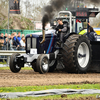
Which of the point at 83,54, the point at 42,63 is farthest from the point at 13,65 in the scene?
the point at 83,54

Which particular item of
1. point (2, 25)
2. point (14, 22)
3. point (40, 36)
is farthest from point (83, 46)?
point (14, 22)

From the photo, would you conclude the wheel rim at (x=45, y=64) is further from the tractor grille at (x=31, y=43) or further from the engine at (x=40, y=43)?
the tractor grille at (x=31, y=43)

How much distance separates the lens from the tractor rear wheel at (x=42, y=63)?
12688 mm

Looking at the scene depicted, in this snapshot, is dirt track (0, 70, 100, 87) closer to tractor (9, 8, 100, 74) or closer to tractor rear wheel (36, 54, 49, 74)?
tractor rear wheel (36, 54, 49, 74)

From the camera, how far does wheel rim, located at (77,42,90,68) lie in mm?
14281

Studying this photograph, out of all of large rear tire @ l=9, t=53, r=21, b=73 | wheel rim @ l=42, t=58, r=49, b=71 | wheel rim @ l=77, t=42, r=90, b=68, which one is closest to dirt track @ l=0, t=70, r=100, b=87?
wheel rim @ l=42, t=58, r=49, b=71

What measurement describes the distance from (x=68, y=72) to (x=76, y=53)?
3.22ft

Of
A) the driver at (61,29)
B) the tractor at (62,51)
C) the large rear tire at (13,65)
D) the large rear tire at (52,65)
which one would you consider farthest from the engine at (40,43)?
the large rear tire at (13,65)

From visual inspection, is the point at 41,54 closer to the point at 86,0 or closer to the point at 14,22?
the point at 86,0

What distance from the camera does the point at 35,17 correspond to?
51.2 meters

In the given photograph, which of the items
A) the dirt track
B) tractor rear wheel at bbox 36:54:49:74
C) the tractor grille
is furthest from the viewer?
the tractor grille

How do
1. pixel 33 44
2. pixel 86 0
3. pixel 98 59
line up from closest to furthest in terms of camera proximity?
pixel 86 0, pixel 33 44, pixel 98 59

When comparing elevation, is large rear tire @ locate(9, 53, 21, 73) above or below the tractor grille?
below

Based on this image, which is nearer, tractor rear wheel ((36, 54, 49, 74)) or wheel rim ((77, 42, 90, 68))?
tractor rear wheel ((36, 54, 49, 74))
